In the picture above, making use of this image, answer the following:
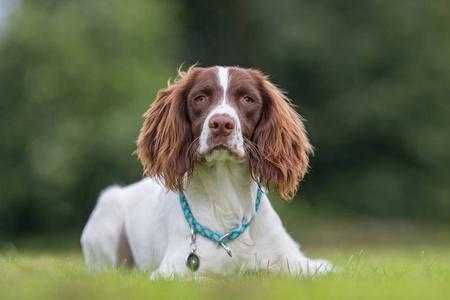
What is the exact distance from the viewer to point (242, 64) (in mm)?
23359

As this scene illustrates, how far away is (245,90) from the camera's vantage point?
7.51 m

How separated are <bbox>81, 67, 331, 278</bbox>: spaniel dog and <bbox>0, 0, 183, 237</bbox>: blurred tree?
40.6 ft

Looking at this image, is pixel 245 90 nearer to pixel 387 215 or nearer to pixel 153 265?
pixel 153 265

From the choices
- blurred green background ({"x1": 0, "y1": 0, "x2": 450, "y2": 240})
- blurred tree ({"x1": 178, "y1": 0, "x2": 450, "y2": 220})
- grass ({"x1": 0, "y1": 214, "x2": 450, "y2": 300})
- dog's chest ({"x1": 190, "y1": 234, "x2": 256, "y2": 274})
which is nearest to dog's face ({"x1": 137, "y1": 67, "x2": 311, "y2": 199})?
dog's chest ({"x1": 190, "y1": 234, "x2": 256, "y2": 274})

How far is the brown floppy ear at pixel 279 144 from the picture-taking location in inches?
298

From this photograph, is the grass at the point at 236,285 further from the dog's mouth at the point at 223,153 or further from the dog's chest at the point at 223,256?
the dog's mouth at the point at 223,153

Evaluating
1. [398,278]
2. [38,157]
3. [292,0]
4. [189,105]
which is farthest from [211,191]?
[292,0]

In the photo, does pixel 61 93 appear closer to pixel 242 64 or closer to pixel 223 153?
pixel 242 64

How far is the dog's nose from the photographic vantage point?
23.4ft

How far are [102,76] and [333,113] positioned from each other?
4148 mm

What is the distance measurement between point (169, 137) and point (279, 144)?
2.07 ft

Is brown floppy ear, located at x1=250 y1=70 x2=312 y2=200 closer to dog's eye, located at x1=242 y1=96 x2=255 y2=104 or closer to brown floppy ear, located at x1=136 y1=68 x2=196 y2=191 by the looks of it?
dog's eye, located at x1=242 y1=96 x2=255 y2=104

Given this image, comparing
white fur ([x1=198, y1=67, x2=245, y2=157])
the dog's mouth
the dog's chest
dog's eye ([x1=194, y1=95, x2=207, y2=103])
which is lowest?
the dog's chest

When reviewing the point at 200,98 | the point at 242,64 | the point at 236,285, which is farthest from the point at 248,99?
the point at 242,64
